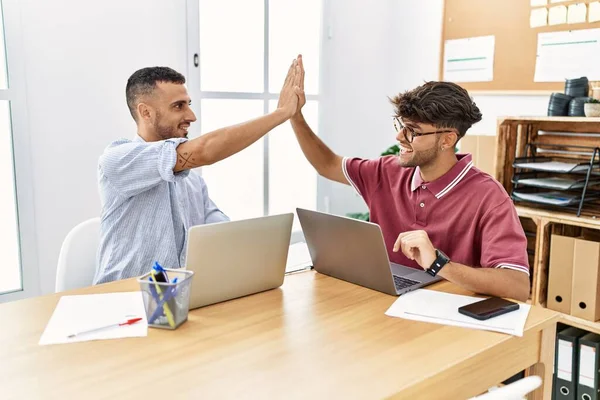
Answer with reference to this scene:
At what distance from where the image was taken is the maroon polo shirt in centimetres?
162

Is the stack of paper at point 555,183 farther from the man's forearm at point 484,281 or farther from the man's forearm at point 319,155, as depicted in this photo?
the man's forearm at point 484,281

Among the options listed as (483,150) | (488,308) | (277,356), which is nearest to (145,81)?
(277,356)

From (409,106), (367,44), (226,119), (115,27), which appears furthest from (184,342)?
(367,44)

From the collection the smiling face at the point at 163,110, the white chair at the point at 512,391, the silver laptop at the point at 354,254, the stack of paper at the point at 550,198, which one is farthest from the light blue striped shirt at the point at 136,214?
the stack of paper at the point at 550,198

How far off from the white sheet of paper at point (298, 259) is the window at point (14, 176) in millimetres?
1231

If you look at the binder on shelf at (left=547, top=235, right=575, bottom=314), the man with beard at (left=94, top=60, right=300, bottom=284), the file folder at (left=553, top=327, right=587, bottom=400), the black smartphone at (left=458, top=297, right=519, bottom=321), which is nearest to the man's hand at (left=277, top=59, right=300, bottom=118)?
the man with beard at (left=94, top=60, right=300, bottom=284)

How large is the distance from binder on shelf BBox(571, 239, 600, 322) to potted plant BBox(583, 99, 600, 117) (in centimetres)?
52

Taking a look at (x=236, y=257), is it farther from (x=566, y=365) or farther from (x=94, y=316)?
Answer: (x=566, y=365)

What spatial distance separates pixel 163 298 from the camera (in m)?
1.23

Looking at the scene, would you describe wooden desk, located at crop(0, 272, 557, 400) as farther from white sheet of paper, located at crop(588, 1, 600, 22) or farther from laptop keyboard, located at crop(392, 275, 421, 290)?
white sheet of paper, located at crop(588, 1, 600, 22)

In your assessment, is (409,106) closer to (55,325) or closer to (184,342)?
(184,342)

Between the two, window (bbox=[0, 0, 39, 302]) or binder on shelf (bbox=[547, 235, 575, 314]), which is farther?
binder on shelf (bbox=[547, 235, 575, 314])

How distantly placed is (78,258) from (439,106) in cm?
123

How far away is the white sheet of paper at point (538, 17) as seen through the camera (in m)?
2.84
